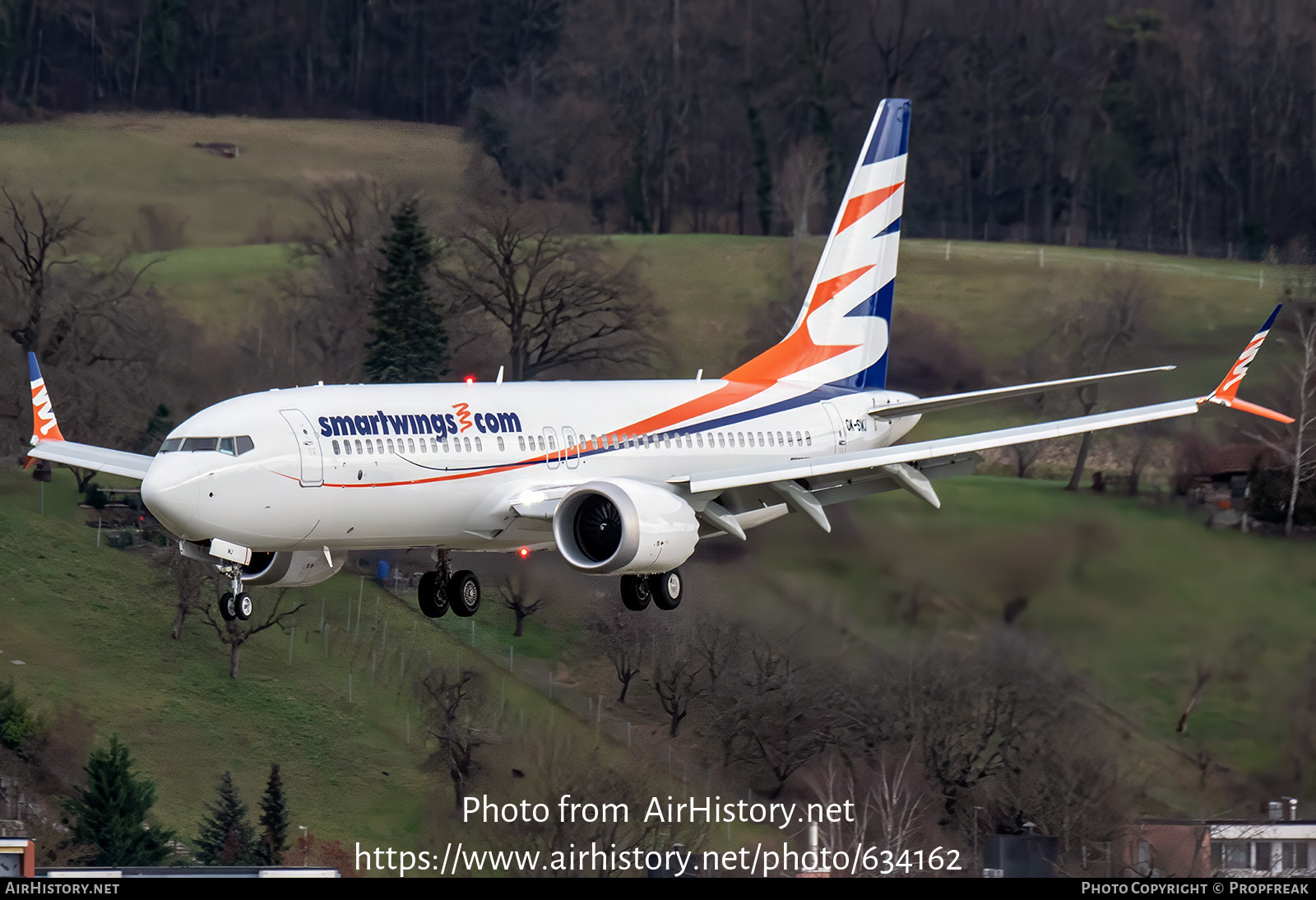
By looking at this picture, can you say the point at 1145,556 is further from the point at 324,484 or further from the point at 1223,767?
the point at 324,484

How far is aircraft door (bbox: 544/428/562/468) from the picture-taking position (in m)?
45.6

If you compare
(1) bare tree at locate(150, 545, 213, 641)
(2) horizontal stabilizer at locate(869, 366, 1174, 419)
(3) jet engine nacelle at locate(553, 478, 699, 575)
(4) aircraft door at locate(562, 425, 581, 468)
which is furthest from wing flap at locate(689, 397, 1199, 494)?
(1) bare tree at locate(150, 545, 213, 641)

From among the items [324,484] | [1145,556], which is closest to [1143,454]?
[1145,556]

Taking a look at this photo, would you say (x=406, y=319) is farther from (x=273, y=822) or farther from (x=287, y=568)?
(x=287, y=568)

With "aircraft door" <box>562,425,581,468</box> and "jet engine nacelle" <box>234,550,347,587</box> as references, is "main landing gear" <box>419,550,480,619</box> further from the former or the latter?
"aircraft door" <box>562,425,581,468</box>

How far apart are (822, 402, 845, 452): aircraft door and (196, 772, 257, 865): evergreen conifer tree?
36.7m

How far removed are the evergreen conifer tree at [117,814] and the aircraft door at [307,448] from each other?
41793 millimetres

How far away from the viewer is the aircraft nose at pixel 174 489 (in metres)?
39.6

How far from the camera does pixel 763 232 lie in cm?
11919

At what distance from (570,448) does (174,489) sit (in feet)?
32.3

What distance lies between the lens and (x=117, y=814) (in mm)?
79188

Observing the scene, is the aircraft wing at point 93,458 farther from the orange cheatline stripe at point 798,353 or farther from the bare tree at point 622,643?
the bare tree at point 622,643

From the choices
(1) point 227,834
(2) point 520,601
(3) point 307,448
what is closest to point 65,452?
(3) point 307,448

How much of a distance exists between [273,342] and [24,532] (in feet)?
58.7
